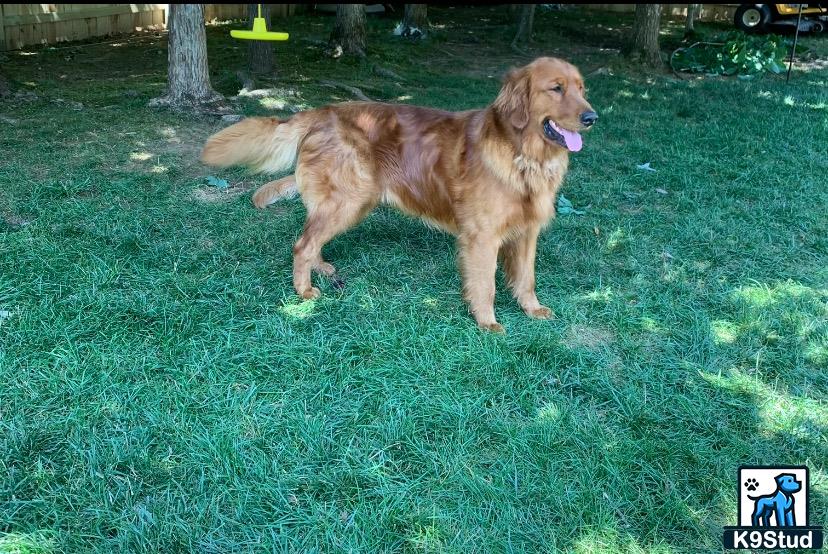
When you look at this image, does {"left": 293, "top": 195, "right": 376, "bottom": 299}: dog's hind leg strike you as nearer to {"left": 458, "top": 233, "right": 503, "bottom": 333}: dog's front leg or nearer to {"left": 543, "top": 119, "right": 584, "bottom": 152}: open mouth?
{"left": 458, "top": 233, "right": 503, "bottom": 333}: dog's front leg

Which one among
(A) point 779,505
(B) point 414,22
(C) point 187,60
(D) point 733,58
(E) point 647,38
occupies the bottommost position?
(A) point 779,505

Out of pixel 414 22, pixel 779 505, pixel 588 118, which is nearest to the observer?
pixel 779 505

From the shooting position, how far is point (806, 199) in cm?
549

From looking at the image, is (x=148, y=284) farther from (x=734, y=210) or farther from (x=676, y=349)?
(x=734, y=210)

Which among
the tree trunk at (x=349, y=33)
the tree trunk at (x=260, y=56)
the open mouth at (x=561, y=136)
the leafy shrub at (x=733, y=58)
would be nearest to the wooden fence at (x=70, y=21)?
the tree trunk at (x=260, y=56)

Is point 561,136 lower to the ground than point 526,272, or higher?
higher

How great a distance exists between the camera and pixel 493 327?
3592 millimetres

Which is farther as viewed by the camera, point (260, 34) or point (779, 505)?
point (260, 34)

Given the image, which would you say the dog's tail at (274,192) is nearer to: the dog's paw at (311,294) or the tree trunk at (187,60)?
the dog's paw at (311,294)

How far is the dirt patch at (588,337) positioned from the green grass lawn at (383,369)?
0.05 feet

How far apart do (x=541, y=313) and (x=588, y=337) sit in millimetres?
333

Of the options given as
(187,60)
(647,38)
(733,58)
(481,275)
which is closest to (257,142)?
(481,275)

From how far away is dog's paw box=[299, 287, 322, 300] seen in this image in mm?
3787

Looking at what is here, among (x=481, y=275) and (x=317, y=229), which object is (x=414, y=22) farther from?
(x=481, y=275)
